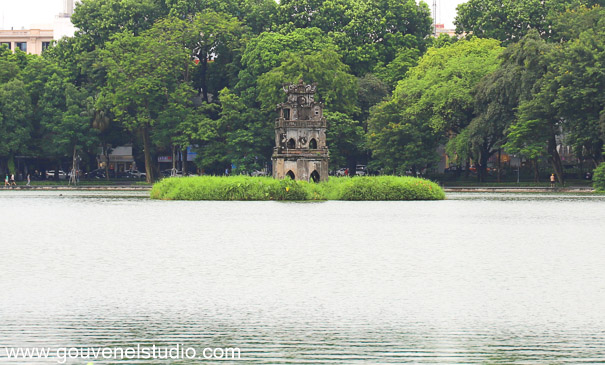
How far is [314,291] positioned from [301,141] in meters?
52.6

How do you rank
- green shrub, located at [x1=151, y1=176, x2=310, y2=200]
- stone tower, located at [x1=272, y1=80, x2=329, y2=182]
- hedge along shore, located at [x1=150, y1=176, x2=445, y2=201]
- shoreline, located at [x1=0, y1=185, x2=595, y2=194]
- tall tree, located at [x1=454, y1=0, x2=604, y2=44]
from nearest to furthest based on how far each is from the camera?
green shrub, located at [x1=151, y1=176, x2=310, y2=200]
hedge along shore, located at [x1=150, y1=176, x2=445, y2=201]
stone tower, located at [x1=272, y1=80, x2=329, y2=182]
shoreline, located at [x1=0, y1=185, x2=595, y2=194]
tall tree, located at [x1=454, y1=0, x2=604, y2=44]

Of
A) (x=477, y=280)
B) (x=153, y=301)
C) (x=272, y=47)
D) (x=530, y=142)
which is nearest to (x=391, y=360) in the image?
(x=153, y=301)

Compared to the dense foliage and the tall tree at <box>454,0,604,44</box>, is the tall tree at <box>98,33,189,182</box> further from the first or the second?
the tall tree at <box>454,0,604,44</box>

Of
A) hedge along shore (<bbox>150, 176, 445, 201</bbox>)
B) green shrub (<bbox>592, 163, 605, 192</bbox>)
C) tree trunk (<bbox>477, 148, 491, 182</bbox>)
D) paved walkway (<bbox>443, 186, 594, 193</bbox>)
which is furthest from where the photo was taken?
tree trunk (<bbox>477, 148, 491, 182</bbox>)

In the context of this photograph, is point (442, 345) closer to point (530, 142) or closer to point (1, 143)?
point (530, 142)

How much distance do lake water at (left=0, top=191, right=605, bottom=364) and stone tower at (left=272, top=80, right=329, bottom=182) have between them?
34.6 metres

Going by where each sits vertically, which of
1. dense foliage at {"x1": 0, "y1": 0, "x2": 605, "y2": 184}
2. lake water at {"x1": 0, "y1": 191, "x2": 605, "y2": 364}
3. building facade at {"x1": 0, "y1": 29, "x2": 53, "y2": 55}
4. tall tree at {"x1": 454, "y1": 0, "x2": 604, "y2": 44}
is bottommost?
lake water at {"x1": 0, "y1": 191, "x2": 605, "y2": 364}

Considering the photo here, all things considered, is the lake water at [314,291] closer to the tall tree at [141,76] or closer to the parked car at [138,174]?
the tall tree at [141,76]

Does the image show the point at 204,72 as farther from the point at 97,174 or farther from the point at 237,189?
the point at 237,189

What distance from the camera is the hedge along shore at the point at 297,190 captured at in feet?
195

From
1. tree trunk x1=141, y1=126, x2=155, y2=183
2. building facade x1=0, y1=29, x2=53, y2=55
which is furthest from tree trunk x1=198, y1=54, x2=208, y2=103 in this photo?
building facade x1=0, y1=29, x2=53, y2=55

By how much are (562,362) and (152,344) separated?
17.7ft

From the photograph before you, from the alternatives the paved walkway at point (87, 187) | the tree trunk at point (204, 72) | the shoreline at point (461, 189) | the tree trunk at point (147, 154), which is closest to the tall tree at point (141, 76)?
the tree trunk at point (147, 154)

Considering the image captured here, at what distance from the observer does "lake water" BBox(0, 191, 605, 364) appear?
43.1 ft
